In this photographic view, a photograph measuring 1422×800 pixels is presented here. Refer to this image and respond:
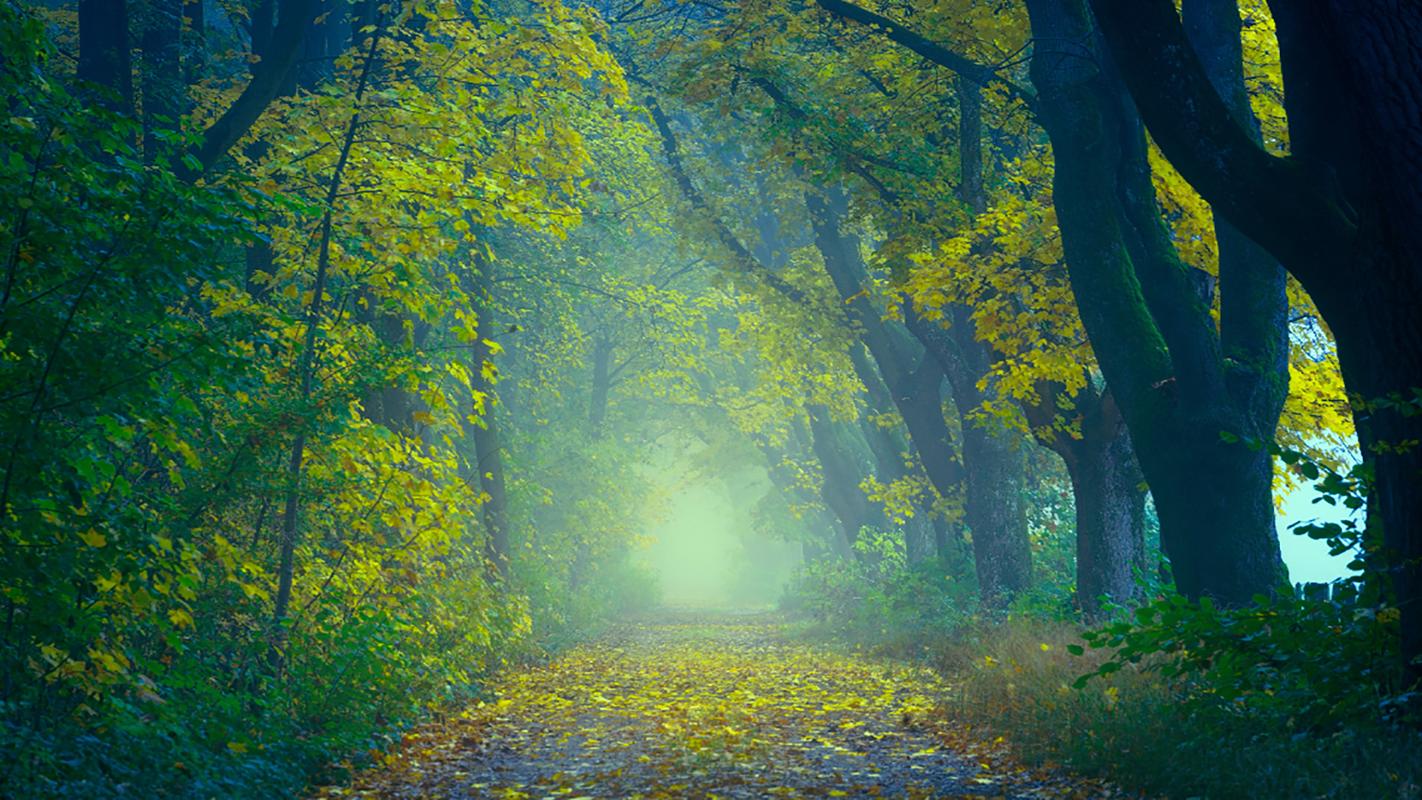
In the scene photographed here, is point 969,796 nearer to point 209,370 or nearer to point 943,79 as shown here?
point 209,370

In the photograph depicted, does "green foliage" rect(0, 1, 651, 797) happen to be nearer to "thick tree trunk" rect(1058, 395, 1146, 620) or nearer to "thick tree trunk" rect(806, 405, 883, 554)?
"thick tree trunk" rect(1058, 395, 1146, 620)

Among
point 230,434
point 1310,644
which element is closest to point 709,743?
point 230,434

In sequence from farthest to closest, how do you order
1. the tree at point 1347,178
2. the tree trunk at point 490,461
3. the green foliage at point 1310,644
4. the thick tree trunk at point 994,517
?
the tree trunk at point 490,461
the thick tree trunk at point 994,517
the green foliage at point 1310,644
the tree at point 1347,178

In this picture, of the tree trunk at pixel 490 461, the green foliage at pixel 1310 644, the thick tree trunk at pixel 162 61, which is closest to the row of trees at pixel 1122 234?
the green foliage at pixel 1310 644

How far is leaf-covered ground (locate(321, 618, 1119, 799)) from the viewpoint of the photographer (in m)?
7.15

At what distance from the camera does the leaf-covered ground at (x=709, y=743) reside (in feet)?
23.5

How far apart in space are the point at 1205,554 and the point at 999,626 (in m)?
6.02

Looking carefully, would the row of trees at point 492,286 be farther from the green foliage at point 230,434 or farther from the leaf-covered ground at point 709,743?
the leaf-covered ground at point 709,743

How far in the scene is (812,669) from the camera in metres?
15.9

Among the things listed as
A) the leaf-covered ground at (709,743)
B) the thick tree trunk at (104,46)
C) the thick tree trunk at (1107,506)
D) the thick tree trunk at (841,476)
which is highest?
the thick tree trunk at (104,46)

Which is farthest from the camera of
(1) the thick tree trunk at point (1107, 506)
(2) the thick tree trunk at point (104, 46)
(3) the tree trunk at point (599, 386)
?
(3) the tree trunk at point (599, 386)

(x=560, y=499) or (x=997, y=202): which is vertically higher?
(x=997, y=202)

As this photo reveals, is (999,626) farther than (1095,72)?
Yes

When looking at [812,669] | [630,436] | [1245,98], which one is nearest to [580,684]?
[812,669]
